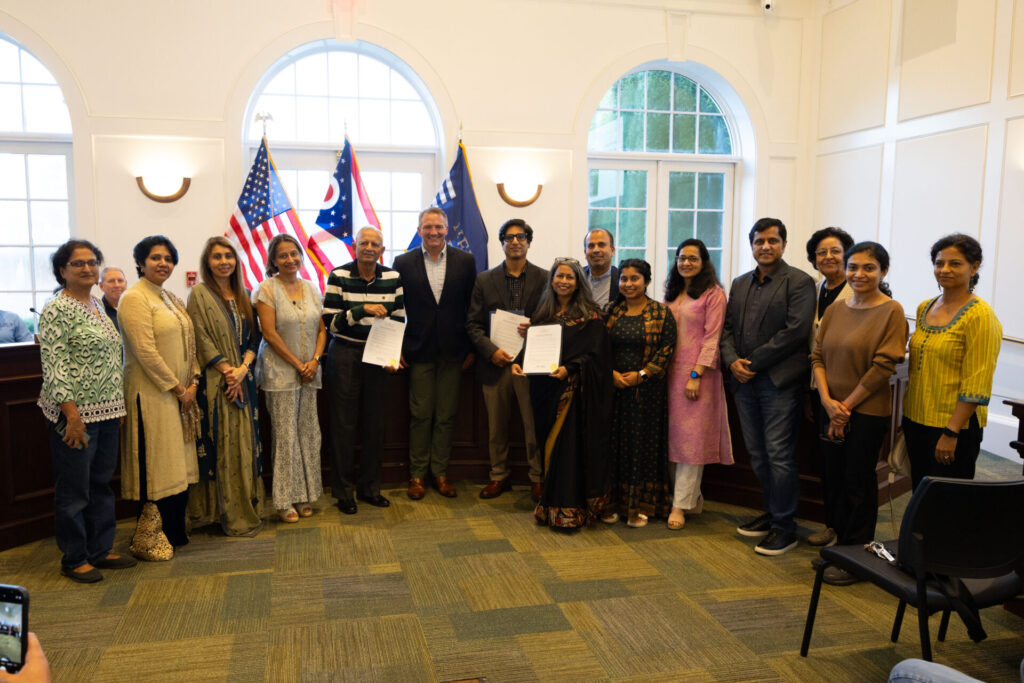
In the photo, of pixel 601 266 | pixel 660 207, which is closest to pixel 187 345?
pixel 601 266

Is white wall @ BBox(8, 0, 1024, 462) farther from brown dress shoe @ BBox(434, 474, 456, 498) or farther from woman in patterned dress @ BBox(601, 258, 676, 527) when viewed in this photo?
woman in patterned dress @ BBox(601, 258, 676, 527)

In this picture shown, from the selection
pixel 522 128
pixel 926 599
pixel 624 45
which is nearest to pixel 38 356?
pixel 926 599

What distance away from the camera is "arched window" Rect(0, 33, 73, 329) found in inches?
237

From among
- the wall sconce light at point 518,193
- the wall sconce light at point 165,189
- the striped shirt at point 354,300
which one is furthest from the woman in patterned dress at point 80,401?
the wall sconce light at point 518,193

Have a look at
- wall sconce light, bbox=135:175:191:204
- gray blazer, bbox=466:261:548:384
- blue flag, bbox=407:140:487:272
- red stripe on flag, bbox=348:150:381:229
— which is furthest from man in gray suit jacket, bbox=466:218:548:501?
wall sconce light, bbox=135:175:191:204

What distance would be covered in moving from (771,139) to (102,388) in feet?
20.4

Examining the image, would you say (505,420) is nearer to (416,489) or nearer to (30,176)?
(416,489)

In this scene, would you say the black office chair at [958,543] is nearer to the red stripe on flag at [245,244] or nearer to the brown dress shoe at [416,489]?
the brown dress shoe at [416,489]

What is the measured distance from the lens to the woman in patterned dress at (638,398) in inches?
149

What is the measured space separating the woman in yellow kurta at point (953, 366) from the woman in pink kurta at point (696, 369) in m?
0.95

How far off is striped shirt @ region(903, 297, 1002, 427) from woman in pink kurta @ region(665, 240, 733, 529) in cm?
94

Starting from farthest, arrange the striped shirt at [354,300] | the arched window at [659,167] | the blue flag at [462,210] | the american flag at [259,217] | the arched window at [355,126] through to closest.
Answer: the arched window at [659,167] < the arched window at [355,126] < the blue flag at [462,210] < the american flag at [259,217] < the striped shirt at [354,300]

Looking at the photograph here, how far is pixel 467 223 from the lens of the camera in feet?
20.3

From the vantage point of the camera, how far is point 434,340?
4301mm
